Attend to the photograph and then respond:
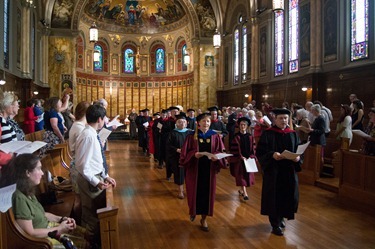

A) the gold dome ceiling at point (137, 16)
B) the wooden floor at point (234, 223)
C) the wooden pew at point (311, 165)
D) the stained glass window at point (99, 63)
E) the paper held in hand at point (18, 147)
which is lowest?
the wooden floor at point (234, 223)

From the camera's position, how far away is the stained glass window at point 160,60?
3309 cm

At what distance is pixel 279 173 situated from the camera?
547cm

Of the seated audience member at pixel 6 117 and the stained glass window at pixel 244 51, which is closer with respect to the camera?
the seated audience member at pixel 6 117

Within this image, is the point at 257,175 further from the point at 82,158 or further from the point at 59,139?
the point at 82,158

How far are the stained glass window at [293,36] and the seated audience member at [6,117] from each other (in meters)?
13.4

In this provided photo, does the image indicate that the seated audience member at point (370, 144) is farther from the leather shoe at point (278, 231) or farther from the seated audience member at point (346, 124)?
the leather shoe at point (278, 231)

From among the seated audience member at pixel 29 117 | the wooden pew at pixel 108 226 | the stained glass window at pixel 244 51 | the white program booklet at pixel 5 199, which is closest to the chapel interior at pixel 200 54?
the stained glass window at pixel 244 51

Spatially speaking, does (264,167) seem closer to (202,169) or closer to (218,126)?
(202,169)

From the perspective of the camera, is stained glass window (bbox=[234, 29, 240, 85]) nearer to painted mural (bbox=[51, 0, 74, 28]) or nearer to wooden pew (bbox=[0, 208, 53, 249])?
painted mural (bbox=[51, 0, 74, 28])

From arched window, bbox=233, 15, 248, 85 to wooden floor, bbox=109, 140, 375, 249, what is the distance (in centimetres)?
1382

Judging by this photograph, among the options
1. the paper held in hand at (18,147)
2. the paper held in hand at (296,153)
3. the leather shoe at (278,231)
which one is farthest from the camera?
the leather shoe at (278,231)

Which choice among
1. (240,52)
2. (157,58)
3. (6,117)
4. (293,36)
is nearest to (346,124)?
(6,117)

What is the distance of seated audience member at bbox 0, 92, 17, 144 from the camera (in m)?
4.54

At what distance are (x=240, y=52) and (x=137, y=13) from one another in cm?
1367
